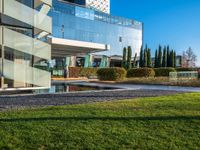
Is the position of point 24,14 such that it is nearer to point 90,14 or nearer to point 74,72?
point 74,72

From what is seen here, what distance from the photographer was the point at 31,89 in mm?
14539

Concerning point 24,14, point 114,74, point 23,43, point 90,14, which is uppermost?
point 90,14

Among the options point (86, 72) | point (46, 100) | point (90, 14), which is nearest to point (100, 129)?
point (46, 100)

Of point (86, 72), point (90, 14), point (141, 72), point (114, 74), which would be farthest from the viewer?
point (90, 14)

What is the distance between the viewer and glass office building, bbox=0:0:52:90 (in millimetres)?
13806

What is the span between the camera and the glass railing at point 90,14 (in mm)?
50772

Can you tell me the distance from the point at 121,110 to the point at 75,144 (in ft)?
Result: 9.50

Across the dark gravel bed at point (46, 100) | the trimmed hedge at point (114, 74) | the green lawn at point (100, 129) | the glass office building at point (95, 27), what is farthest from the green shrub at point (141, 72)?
the green lawn at point (100, 129)

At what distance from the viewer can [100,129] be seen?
552cm

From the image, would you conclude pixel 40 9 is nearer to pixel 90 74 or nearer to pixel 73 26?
pixel 90 74

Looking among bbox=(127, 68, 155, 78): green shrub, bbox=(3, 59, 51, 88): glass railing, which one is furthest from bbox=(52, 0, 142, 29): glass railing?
bbox=(3, 59, 51, 88): glass railing

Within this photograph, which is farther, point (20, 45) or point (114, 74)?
point (114, 74)

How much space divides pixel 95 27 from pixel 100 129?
53055 mm

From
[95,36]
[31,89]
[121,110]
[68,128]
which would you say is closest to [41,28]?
[31,89]
